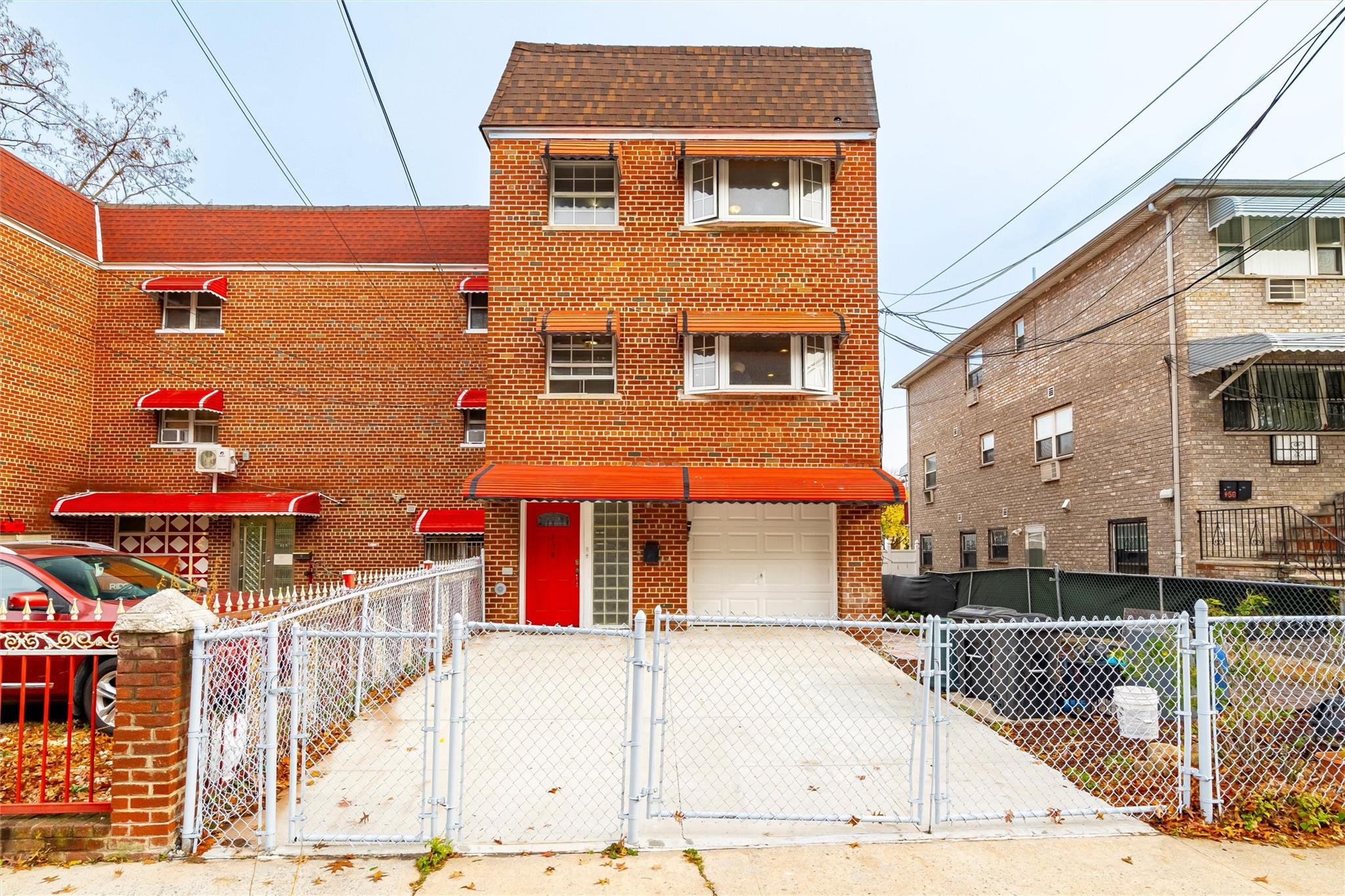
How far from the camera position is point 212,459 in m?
17.9

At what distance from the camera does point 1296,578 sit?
13.2 meters

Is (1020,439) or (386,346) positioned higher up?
(386,346)

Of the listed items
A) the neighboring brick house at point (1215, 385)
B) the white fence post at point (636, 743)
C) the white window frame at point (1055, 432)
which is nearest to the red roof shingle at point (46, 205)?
the white fence post at point (636, 743)

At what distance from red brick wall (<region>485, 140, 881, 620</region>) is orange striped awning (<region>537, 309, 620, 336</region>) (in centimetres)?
26

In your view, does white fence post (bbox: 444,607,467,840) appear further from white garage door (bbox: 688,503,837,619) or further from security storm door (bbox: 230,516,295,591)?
security storm door (bbox: 230,516,295,591)

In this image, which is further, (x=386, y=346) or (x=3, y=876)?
(x=386, y=346)

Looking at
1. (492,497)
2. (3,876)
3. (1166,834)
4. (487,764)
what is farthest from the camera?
(492,497)

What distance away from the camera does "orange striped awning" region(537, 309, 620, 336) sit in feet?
44.6

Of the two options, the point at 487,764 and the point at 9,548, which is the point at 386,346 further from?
the point at 487,764

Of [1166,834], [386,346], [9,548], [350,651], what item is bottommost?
[1166,834]

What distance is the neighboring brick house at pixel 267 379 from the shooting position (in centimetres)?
1834

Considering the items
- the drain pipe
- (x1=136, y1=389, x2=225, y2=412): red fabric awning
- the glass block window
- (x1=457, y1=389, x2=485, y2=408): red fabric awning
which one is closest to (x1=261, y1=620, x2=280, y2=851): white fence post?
the glass block window

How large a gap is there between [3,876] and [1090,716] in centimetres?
847

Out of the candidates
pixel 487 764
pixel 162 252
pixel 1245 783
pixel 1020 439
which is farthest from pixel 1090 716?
pixel 162 252
